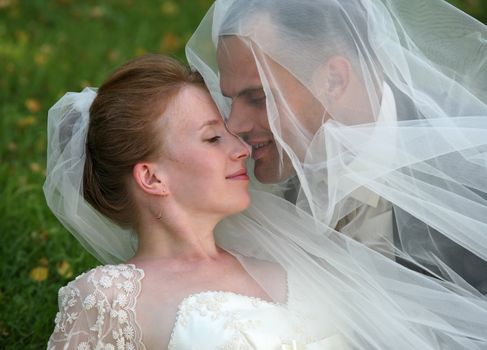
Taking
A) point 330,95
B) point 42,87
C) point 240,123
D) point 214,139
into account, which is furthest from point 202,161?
point 42,87

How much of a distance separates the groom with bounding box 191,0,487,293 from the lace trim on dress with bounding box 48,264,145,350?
2.45 feet

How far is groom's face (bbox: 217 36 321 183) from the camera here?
353 cm

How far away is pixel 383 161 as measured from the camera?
11.3 feet

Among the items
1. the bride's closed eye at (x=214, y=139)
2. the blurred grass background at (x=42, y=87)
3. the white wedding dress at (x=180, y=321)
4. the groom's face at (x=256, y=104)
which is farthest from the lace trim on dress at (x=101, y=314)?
the blurred grass background at (x=42, y=87)

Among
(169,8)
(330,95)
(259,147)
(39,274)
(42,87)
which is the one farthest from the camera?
(169,8)

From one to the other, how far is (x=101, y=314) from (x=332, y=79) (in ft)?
4.02

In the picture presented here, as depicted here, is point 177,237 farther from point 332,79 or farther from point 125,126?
point 332,79

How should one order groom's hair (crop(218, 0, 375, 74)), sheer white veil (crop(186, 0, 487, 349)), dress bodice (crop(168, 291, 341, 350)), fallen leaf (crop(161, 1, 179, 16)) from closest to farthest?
dress bodice (crop(168, 291, 341, 350))
sheer white veil (crop(186, 0, 487, 349))
groom's hair (crop(218, 0, 375, 74))
fallen leaf (crop(161, 1, 179, 16))

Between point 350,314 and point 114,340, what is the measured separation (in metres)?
0.88

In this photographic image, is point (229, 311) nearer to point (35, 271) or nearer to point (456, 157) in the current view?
point (456, 157)

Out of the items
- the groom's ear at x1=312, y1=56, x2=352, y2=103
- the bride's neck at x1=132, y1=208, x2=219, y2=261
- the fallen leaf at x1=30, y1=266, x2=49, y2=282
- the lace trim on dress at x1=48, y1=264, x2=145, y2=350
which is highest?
the groom's ear at x1=312, y1=56, x2=352, y2=103

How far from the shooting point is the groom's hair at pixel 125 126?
3.56 m

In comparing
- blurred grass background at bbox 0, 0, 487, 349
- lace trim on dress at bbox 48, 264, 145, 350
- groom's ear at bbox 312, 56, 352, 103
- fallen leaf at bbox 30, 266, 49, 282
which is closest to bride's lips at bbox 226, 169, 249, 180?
groom's ear at bbox 312, 56, 352, 103

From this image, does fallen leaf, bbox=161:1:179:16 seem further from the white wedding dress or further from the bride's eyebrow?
the white wedding dress
